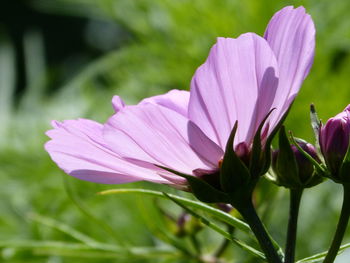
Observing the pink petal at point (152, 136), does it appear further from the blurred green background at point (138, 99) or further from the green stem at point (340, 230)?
the blurred green background at point (138, 99)

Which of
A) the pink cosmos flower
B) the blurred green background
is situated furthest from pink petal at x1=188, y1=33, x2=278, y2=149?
the blurred green background

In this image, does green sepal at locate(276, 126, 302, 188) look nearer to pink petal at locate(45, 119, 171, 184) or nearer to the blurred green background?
pink petal at locate(45, 119, 171, 184)

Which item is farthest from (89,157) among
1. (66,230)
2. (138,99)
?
(138,99)

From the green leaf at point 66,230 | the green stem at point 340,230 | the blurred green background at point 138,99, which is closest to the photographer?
the green stem at point 340,230

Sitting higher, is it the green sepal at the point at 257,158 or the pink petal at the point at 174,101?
the pink petal at the point at 174,101

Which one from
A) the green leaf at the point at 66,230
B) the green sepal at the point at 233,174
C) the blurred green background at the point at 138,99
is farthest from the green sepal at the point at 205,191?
the blurred green background at the point at 138,99

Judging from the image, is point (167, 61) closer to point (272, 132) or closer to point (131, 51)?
point (131, 51)

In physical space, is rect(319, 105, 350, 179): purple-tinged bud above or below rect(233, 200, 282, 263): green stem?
above
